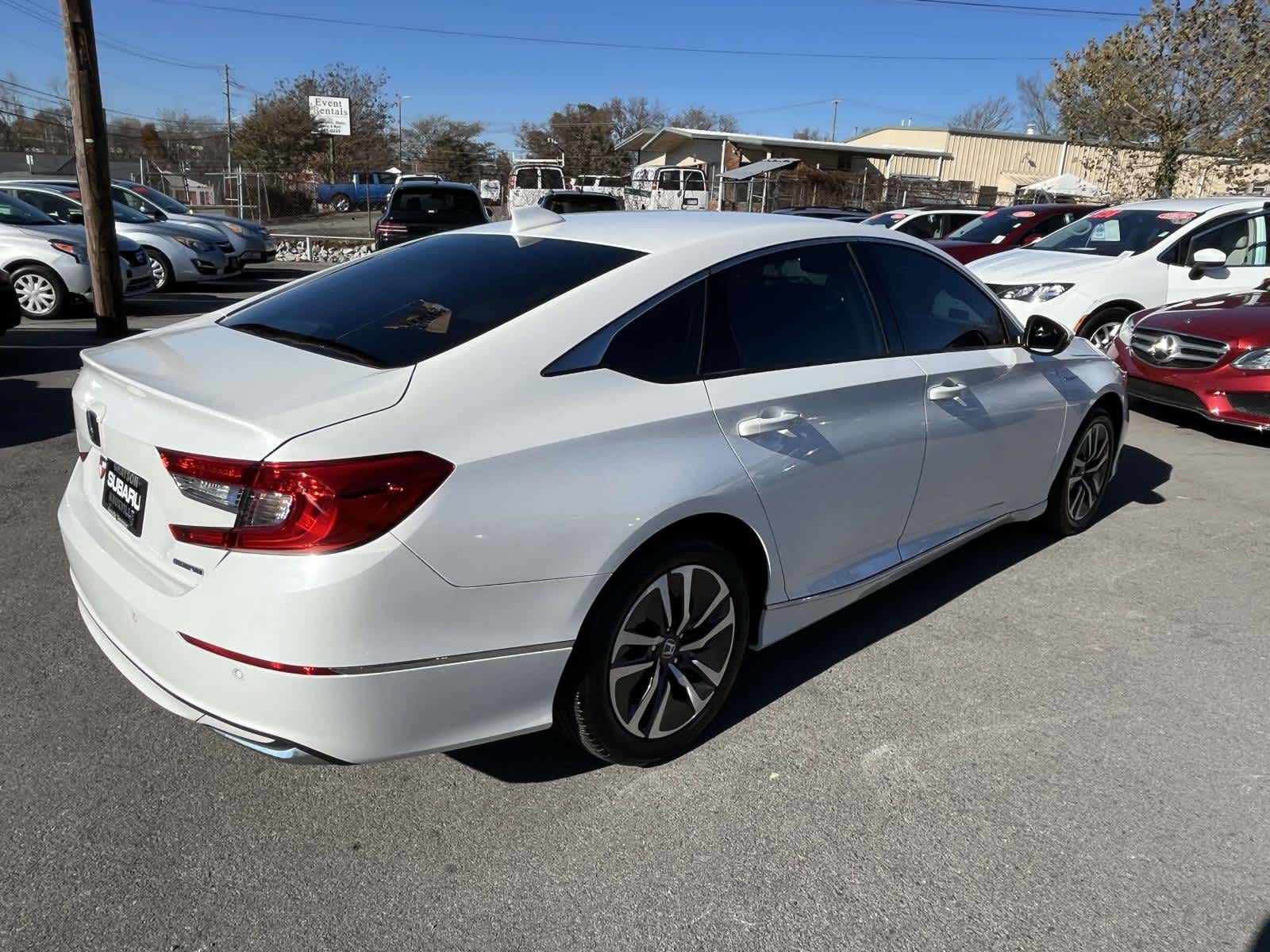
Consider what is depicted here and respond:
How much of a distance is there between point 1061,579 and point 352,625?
3646 mm

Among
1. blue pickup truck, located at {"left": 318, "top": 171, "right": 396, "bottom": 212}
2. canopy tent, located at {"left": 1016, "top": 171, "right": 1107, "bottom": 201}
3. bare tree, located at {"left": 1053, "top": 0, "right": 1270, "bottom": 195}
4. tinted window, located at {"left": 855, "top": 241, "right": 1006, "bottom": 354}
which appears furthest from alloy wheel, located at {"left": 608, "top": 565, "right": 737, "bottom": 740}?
blue pickup truck, located at {"left": 318, "top": 171, "right": 396, "bottom": 212}

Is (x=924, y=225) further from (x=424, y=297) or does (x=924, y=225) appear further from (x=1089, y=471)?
(x=424, y=297)

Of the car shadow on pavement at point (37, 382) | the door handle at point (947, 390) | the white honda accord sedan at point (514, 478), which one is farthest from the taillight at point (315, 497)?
the car shadow on pavement at point (37, 382)

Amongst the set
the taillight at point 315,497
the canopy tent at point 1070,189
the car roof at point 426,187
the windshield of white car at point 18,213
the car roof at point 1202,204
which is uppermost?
the canopy tent at point 1070,189

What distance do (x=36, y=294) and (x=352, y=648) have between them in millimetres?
11176

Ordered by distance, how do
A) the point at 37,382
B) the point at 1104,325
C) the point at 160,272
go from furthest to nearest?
the point at 160,272
the point at 1104,325
the point at 37,382

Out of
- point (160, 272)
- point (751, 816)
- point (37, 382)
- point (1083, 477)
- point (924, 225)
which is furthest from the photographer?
point (924, 225)

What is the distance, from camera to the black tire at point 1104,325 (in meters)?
8.83

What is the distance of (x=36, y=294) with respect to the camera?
10992mm

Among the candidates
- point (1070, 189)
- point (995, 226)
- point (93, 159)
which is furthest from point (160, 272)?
point (1070, 189)

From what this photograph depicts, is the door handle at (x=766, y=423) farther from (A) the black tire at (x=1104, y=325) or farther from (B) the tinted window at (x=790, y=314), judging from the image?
(A) the black tire at (x=1104, y=325)

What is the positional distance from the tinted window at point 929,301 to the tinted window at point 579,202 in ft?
51.4

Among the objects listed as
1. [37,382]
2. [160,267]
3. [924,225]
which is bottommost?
[37,382]

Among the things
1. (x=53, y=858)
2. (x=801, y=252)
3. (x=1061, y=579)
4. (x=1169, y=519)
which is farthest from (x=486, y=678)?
(x=1169, y=519)
